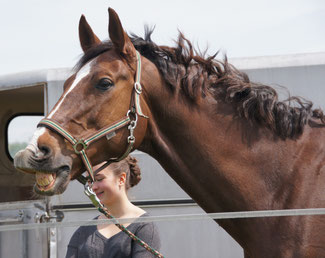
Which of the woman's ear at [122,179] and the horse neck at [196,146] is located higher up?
the horse neck at [196,146]

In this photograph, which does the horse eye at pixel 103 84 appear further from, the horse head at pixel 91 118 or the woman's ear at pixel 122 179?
the woman's ear at pixel 122 179

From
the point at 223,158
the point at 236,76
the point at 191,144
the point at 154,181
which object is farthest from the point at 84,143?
the point at 154,181

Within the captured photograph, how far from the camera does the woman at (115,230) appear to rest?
2725mm

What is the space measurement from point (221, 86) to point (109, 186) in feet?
3.06

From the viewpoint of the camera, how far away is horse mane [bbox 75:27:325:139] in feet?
8.64

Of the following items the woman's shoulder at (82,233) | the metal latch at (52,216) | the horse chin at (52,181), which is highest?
the horse chin at (52,181)

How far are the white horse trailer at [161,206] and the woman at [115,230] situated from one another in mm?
1458

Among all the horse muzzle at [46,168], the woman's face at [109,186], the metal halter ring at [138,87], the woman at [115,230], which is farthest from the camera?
the woman's face at [109,186]

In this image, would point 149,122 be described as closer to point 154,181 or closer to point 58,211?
point 154,181

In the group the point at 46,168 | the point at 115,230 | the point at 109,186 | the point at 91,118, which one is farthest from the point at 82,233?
the point at 91,118

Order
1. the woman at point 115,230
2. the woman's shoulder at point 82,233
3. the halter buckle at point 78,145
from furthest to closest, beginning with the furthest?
the woman's shoulder at point 82,233
the woman at point 115,230
the halter buckle at point 78,145

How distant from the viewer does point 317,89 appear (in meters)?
4.50

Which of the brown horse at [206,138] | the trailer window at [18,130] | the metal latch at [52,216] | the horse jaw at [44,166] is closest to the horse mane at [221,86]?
the brown horse at [206,138]

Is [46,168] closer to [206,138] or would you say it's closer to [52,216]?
[206,138]
